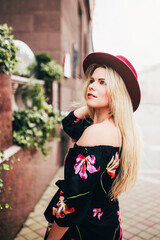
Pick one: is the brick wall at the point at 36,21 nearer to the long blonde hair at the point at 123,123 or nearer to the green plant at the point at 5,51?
the green plant at the point at 5,51

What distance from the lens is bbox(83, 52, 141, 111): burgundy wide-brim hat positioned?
164 cm

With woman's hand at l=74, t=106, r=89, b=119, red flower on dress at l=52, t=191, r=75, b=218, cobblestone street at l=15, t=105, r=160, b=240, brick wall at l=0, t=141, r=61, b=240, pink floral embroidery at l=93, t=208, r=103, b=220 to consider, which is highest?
woman's hand at l=74, t=106, r=89, b=119

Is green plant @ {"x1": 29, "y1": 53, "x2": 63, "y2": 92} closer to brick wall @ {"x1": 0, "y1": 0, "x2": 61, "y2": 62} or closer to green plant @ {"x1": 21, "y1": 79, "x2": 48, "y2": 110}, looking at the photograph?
green plant @ {"x1": 21, "y1": 79, "x2": 48, "y2": 110}

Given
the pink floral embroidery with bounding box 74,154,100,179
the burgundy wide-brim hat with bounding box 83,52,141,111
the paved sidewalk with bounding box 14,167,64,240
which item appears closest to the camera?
the pink floral embroidery with bounding box 74,154,100,179

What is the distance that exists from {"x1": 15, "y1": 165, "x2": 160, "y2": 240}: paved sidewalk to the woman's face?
1.82 meters

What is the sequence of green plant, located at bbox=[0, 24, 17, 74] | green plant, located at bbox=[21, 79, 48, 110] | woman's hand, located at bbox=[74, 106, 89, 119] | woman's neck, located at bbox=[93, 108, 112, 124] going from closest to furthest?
1. woman's neck, located at bbox=[93, 108, 112, 124]
2. woman's hand, located at bbox=[74, 106, 89, 119]
3. green plant, located at bbox=[0, 24, 17, 74]
4. green plant, located at bbox=[21, 79, 48, 110]

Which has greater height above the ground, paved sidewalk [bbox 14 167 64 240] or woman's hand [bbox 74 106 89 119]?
woman's hand [bbox 74 106 89 119]

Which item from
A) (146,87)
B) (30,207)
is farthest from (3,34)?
(146,87)

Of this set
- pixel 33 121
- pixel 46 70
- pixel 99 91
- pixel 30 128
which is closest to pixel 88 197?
pixel 99 91

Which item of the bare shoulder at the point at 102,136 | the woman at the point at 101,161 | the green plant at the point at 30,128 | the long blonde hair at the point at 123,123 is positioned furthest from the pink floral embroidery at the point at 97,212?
the green plant at the point at 30,128

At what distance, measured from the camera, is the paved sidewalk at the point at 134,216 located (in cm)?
339

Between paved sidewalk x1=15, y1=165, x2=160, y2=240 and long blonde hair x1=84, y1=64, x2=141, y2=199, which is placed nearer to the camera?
long blonde hair x1=84, y1=64, x2=141, y2=199

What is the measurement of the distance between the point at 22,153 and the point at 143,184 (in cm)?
299

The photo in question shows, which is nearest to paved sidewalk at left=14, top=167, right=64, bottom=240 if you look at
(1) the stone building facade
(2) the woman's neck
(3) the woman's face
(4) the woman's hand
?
(4) the woman's hand
